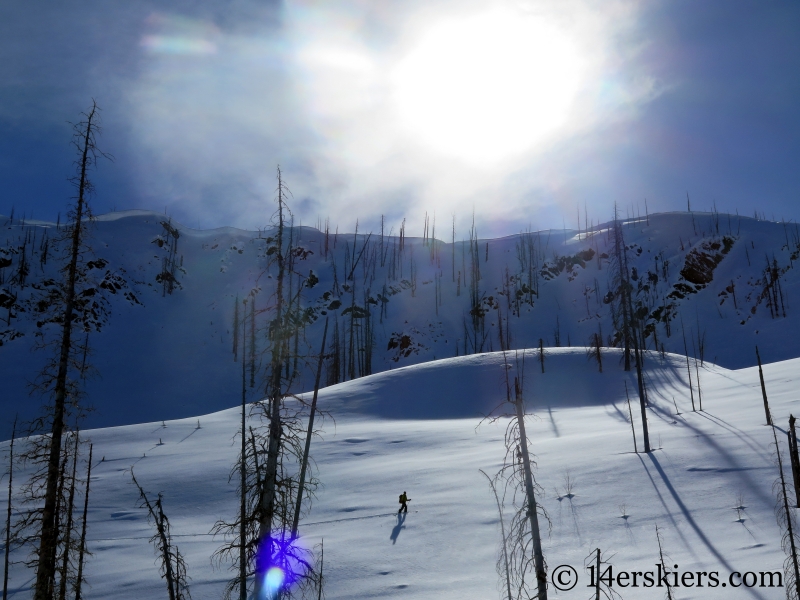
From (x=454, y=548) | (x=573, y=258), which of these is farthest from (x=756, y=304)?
(x=454, y=548)

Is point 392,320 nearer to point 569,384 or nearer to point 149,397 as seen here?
point 149,397

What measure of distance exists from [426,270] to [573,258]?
3228 centimetres

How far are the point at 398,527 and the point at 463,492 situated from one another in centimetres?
382

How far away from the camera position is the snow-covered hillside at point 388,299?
72000 millimetres

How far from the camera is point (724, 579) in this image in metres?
12.8

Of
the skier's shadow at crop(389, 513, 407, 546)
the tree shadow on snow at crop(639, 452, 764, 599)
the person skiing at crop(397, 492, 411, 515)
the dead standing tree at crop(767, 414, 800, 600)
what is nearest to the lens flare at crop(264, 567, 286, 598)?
the skier's shadow at crop(389, 513, 407, 546)

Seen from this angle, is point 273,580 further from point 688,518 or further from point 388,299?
point 388,299

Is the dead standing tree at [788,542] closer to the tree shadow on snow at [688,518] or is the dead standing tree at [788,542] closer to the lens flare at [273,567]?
the tree shadow on snow at [688,518]

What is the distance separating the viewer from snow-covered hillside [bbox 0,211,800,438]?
236ft

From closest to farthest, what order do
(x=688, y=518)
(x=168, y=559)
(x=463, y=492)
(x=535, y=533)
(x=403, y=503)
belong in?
1. (x=535, y=533)
2. (x=168, y=559)
3. (x=688, y=518)
4. (x=403, y=503)
5. (x=463, y=492)

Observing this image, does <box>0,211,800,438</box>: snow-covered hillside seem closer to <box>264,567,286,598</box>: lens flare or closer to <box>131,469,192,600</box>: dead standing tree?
<box>131,469,192,600</box>: dead standing tree

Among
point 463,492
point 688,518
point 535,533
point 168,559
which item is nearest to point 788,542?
point 688,518

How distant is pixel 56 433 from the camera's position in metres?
14.5

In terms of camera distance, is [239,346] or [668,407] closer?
[668,407]
